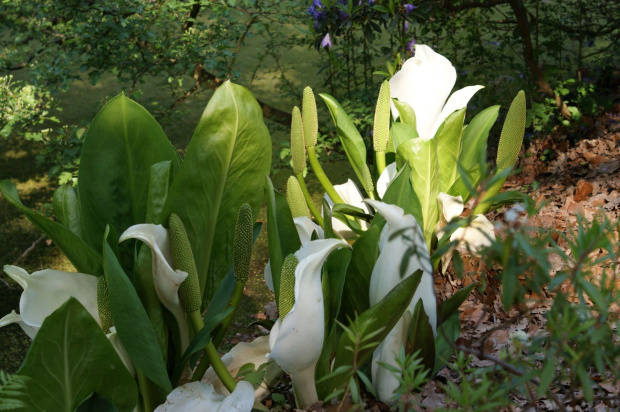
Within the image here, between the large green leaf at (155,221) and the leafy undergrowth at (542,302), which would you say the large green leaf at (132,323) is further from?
the leafy undergrowth at (542,302)

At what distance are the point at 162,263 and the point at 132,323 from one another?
0.11m

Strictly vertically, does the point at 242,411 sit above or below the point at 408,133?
below

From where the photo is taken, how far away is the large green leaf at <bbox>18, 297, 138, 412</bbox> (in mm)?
1090

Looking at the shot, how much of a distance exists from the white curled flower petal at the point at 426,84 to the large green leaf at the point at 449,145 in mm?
135

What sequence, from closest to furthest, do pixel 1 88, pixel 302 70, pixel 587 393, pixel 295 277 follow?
pixel 587 393 → pixel 295 277 → pixel 1 88 → pixel 302 70

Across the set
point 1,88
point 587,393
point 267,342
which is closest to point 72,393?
point 267,342

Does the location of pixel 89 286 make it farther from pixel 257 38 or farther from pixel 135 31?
pixel 257 38

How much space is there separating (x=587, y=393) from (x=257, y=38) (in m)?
4.62

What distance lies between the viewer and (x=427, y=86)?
194cm

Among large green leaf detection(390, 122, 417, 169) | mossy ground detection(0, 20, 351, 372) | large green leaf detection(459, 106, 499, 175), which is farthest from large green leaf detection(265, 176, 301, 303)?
mossy ground detection(0, 20, 351, 372)

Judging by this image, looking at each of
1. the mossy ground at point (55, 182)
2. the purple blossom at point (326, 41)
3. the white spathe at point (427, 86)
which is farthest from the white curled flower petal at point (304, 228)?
the purple blossom at point (326, 41)

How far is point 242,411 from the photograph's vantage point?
1.17 meters

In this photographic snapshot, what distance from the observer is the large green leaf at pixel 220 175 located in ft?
4.29

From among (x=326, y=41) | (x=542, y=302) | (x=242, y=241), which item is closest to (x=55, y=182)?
(x=326, y=41)
